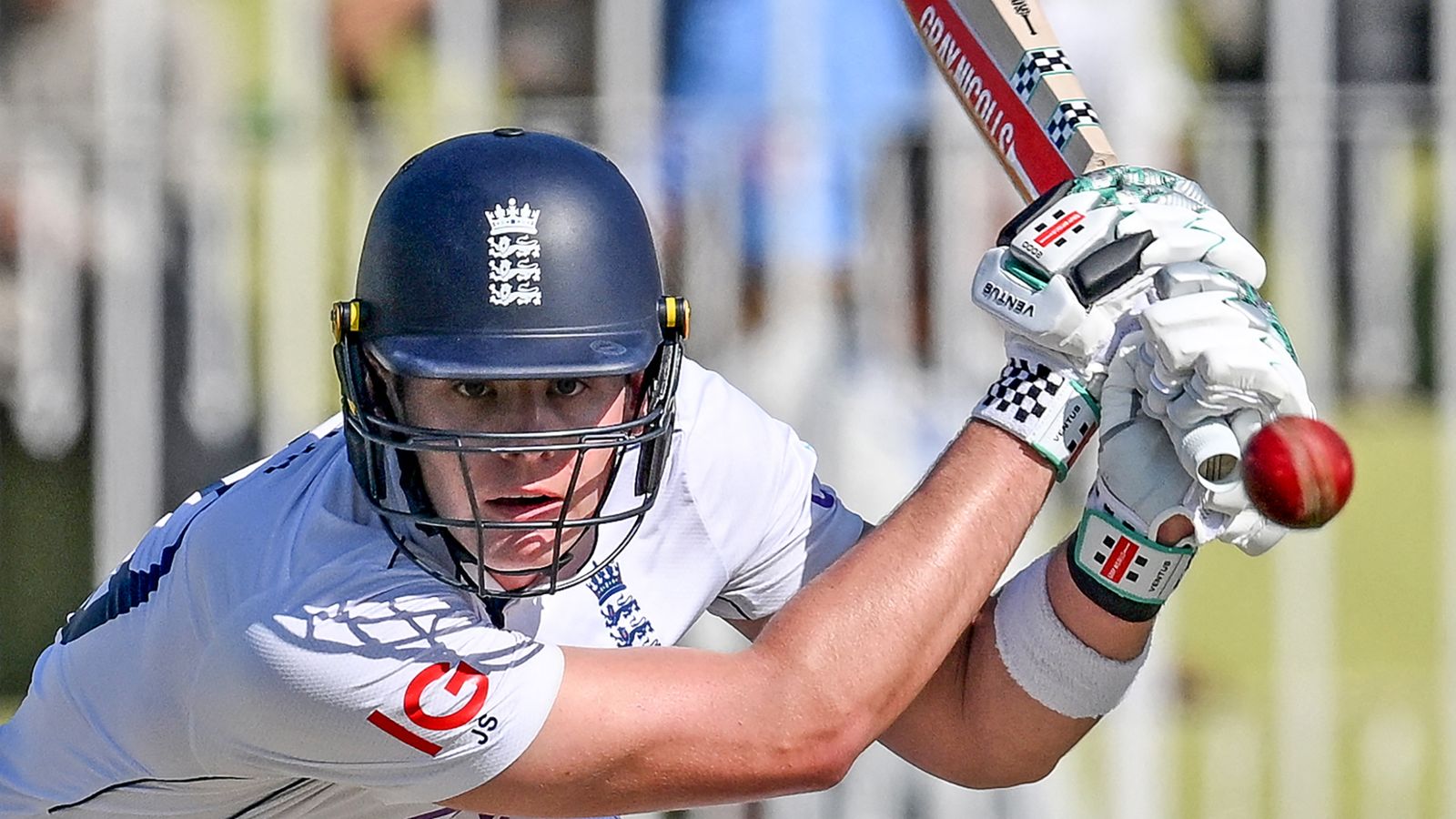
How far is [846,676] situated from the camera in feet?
7.95

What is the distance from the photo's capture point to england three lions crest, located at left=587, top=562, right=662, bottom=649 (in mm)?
2799

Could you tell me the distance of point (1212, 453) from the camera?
2350mm

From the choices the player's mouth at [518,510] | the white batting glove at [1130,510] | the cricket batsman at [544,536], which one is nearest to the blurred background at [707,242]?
the white batting glove at [1130,510]

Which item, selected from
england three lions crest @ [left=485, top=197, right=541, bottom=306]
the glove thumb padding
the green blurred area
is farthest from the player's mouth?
the green blurred area

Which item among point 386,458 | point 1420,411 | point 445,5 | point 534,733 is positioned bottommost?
point 1420,411

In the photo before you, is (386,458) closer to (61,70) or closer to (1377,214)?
(61,70)

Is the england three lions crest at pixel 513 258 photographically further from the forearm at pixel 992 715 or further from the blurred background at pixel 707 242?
the blurred background at pixel 707 242

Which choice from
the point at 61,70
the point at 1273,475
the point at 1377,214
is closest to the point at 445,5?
the point at 61,70

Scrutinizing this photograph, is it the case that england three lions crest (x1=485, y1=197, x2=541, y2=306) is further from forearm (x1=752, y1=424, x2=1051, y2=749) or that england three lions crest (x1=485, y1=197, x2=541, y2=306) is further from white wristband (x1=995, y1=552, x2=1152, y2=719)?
white wristband (x1=995, y1=552, x2=1152, y2=719)

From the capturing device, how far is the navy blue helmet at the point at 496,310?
94.7 inches

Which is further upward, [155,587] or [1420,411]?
[155,587]

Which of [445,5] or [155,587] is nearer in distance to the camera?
[155,587]

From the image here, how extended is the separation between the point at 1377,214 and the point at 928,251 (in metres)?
1.37

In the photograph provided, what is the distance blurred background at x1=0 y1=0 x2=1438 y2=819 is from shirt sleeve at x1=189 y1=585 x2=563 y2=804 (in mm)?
2723
